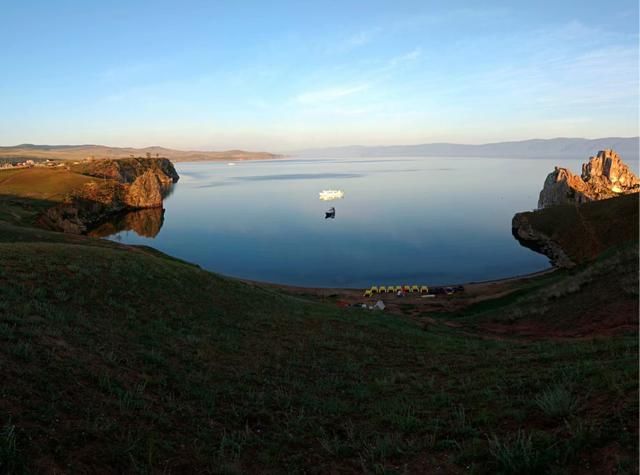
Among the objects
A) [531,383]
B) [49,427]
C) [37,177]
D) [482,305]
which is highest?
[37,177]

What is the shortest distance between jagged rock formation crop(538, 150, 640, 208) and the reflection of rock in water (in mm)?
107758

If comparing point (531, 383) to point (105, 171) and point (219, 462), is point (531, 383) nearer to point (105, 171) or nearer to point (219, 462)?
point (219, 462)

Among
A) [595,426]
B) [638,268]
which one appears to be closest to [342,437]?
[595,426]

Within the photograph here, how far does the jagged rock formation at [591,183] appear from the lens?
11044 centimetres

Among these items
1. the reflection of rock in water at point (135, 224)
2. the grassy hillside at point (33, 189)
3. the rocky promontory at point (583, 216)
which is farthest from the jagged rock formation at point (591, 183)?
the grassy hillside at point (33, 189)

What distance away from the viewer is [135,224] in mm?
110875

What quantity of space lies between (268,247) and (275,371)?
234 ft

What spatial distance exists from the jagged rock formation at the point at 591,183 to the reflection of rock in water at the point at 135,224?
108 m

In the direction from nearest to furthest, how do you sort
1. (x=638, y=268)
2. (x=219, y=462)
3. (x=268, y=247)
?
(x=219, y=462) → (x=638, y=268) → (x=268, y=247)

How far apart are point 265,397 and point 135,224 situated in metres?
112

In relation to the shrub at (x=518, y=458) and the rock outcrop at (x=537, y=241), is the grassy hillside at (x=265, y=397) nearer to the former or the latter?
the shrub at (x=518, y=458)

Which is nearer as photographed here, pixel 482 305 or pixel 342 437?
pixel 342 437

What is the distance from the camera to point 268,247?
3314 inches

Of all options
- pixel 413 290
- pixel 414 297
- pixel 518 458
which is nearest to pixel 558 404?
pixel 518 458
